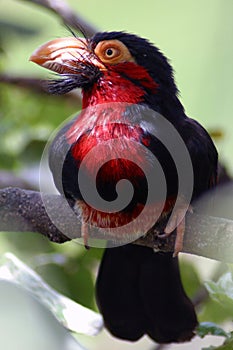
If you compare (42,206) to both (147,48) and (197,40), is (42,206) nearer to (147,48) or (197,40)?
(147,48)

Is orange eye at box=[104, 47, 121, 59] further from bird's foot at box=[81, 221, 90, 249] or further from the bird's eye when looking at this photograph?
bird's foot at box=[81, 221, 90, 249]

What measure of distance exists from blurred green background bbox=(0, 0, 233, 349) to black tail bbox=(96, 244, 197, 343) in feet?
0.19

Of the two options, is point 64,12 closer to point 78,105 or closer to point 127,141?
point 78,105

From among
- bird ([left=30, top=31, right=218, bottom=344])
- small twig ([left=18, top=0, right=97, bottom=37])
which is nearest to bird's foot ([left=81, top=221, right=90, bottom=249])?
bird ([left=30, top=31, right=218, bottom=344])

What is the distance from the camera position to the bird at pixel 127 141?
1.58 meters

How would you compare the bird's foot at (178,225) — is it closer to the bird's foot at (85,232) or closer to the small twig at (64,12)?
the bird's foot at (85,232)

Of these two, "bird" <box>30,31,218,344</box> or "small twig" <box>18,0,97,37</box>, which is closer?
"bird" <box>30,31,218,344</box>

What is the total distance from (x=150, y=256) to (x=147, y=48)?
59 cm

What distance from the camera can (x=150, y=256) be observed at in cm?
198

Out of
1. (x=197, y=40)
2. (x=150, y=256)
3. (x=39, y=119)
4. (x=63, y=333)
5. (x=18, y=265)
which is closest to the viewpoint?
(x=63, y=333)

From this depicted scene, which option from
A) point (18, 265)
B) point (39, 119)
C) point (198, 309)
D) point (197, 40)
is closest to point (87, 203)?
point (18, 265)

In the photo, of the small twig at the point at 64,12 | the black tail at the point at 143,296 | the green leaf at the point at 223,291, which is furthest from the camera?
the small twig at the point at 64,12

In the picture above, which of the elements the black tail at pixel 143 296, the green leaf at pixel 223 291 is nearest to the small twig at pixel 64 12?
the black tail at pixel 143 296

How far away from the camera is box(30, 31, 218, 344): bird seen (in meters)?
1.58
